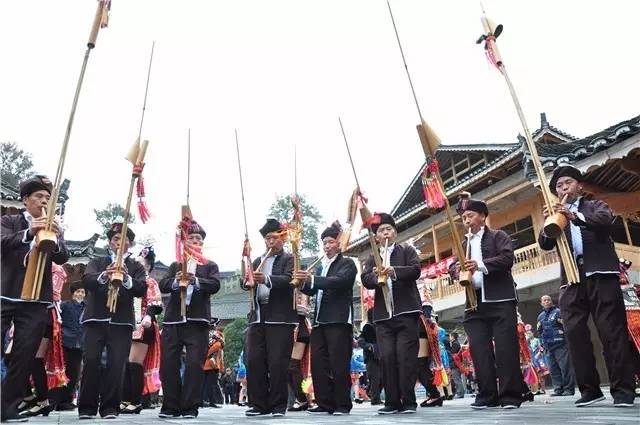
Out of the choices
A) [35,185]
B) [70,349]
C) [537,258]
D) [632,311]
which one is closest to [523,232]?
[537,258]

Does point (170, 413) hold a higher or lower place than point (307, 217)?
lower

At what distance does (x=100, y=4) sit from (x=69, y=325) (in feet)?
12.9

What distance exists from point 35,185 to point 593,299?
14.9 feet

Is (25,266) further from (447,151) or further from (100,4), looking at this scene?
(447,151)

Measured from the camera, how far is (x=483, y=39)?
5.38m

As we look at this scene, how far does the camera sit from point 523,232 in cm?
1923

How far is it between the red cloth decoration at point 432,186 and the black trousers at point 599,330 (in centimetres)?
129

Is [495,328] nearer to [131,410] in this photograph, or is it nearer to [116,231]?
[116,231]

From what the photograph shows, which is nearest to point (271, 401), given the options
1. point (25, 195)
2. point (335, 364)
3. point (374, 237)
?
point (335, 364)

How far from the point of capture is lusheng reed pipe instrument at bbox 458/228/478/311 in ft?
16.5

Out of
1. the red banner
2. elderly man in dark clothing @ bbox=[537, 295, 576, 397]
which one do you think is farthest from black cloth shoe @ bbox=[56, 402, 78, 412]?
the red banner

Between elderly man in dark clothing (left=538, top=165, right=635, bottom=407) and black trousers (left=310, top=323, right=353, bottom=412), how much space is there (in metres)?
1.98

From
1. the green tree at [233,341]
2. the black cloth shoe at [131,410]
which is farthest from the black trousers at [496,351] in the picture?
the green tree at [233,341]

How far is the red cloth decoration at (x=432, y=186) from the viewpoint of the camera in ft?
17.7
